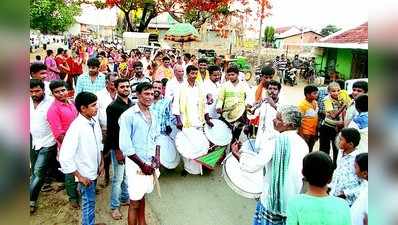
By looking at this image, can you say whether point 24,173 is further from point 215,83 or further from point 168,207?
point 215,83

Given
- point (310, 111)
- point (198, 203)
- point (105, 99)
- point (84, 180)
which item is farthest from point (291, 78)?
point (84, 180)

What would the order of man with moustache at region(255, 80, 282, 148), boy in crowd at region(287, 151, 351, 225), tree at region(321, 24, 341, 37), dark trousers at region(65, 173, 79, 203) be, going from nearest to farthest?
boy in crowd at region(287, 151, 351, 225), man with moustache at region(255, 80, 282, 148), dark trousers at region(65, 173, 79, 203), tree at region(321, 24, 341, 37)

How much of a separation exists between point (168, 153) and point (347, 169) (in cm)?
311

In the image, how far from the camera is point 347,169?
2943 millimetres

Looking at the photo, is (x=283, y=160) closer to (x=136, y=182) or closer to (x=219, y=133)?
(x=136, y=182)

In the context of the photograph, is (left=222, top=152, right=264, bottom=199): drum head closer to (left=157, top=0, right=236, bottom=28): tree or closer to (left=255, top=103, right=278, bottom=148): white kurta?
(left=255, top=103, right=278, bottom=148): white kurta

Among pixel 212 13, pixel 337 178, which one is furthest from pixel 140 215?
pixel 212 13

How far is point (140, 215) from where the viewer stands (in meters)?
3.77

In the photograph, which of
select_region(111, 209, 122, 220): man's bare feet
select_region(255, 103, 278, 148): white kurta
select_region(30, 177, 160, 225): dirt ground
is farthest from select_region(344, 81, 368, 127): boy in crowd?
select_region(111, 209, 122, 220): man's bare feet

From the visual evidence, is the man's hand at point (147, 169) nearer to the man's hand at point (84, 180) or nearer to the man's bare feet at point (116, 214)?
the man's hand at point (84, 180)

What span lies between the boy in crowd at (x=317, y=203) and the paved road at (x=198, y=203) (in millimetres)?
2302

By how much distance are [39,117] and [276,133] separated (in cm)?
263

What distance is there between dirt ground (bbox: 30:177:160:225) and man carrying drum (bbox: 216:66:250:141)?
6.34ft

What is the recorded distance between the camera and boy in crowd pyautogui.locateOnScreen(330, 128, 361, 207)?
2.88 m
